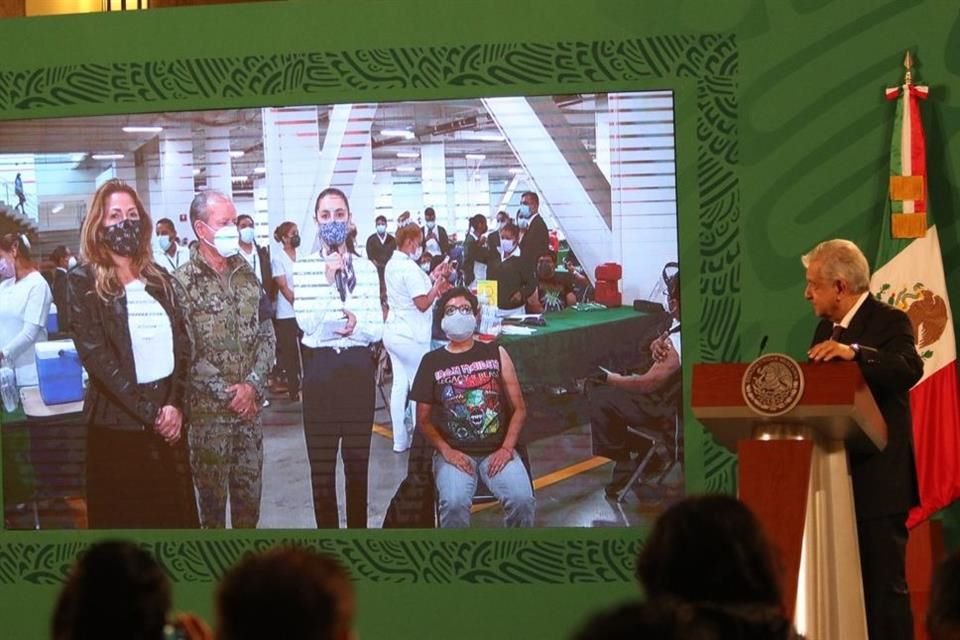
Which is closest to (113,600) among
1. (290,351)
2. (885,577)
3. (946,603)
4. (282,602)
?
(282,602)

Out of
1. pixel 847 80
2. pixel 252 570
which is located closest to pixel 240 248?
pixel 847 80

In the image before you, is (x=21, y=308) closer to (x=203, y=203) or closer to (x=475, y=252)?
(x=203, y=203)

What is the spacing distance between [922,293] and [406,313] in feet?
7.16

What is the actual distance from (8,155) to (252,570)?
202 inches

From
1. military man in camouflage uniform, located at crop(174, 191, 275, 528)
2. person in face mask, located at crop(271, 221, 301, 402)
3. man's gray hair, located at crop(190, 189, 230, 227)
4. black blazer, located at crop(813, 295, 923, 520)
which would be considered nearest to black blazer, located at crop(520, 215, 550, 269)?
person in face mask, located at crop(271, 221, 301, 402)

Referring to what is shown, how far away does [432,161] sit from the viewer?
636 cm

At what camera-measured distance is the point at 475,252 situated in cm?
634

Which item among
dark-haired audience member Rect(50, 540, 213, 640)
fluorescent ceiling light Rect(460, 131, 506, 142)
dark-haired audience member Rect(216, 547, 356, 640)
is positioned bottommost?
dark-haired audience member Rect(50, 540, 213, 640)

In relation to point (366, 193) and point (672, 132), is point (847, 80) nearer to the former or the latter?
point (672, 132)

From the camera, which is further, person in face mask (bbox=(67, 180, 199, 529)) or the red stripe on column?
person in face mask (bbox=(67, 180, 199, 529))

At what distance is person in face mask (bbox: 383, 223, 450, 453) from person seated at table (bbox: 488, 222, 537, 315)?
0.24 metres

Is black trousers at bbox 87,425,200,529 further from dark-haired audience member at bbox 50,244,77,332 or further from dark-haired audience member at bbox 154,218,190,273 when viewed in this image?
dark-haired audience member at bbox 154,218,190,273

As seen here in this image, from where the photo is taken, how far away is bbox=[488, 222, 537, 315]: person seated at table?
6301 millimetres

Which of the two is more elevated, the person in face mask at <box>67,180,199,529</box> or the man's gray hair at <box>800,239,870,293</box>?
the man's gray hair at <box>800,239,870,293</box>
